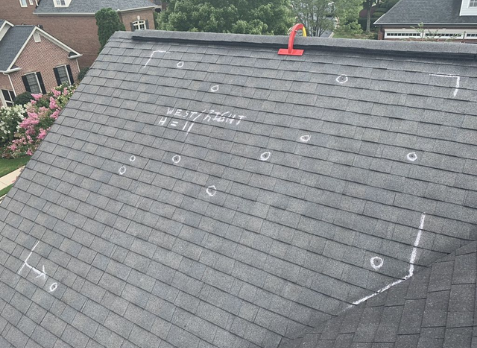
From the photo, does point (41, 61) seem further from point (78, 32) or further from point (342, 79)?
point (342, 79)

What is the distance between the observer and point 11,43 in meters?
Answer: 26.7

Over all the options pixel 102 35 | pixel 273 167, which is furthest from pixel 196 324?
pixel 102 35

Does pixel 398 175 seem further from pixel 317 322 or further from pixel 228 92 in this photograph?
pixel 228 92

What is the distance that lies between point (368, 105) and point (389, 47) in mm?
1378

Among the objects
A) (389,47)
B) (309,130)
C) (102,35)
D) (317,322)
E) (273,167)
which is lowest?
(102,35)

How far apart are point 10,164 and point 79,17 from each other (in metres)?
19.9

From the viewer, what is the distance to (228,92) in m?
7.26

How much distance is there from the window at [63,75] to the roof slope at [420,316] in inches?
1236

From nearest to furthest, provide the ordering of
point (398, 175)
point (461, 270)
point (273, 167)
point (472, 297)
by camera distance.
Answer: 1. point (472, 297)
2. point (461, 270)
3. point (398, 175)
4. point (273, 167)

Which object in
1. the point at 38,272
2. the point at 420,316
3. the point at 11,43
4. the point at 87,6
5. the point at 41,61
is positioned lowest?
the point at 41,61

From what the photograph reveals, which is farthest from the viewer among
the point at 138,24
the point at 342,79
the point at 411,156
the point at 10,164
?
the point at 138,24

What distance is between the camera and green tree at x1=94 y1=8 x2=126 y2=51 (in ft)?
95.2

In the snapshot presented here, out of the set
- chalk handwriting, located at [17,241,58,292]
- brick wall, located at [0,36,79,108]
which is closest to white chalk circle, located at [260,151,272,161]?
chalk handwriting, located at [17,241,58,292]

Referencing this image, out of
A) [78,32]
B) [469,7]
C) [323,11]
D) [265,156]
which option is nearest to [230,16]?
[323,11]
